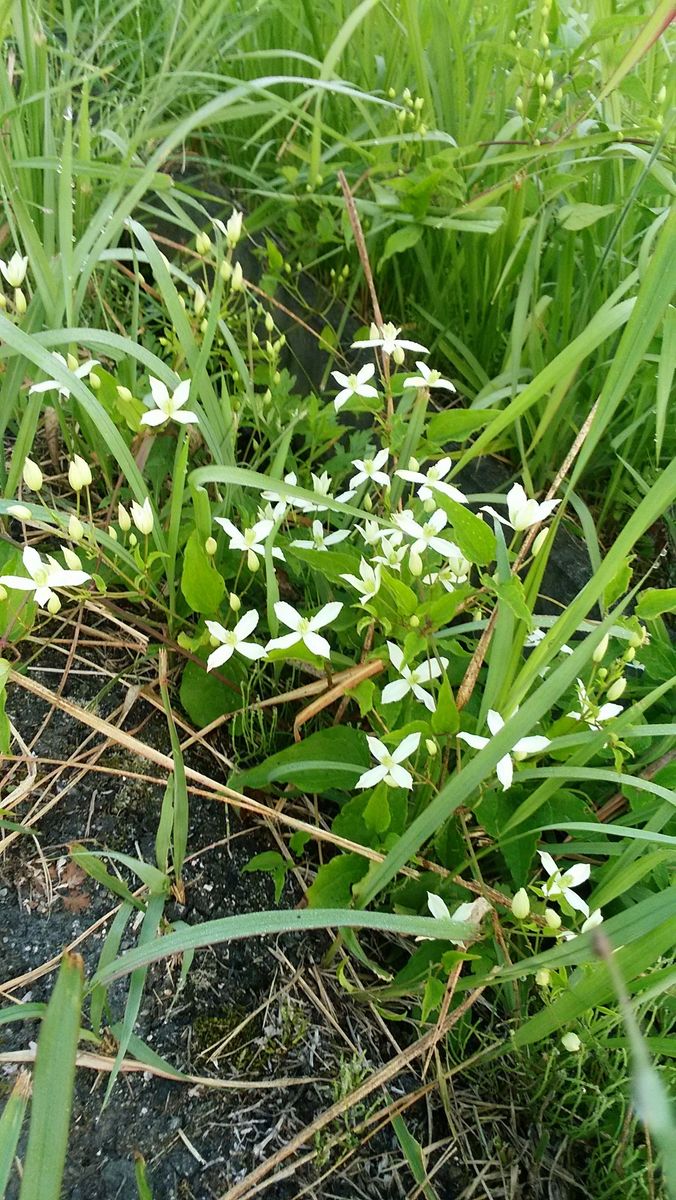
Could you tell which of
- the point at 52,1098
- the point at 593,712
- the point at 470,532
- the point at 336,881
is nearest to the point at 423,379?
the point at 470,532

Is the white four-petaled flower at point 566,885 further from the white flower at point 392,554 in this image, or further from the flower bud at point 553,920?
the white flower at point 392,554

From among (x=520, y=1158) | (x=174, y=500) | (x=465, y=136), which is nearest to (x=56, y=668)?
(x=174, y=500)

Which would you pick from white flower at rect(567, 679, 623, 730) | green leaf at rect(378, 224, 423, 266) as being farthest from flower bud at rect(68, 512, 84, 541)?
green leaf at rect(378, 224, 423, 266)

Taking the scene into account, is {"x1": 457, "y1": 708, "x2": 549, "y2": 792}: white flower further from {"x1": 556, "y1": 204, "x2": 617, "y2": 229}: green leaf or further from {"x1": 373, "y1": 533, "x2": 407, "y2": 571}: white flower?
{"x1": 556, "y1": 204, "x2": 617, "y2": 229}: green leaf

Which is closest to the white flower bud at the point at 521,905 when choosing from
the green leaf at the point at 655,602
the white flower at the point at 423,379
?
the green leaf at the point at 655,602

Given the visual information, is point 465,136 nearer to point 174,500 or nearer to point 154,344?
point 154,344

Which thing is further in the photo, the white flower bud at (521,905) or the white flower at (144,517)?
the white flower at (144,517)
